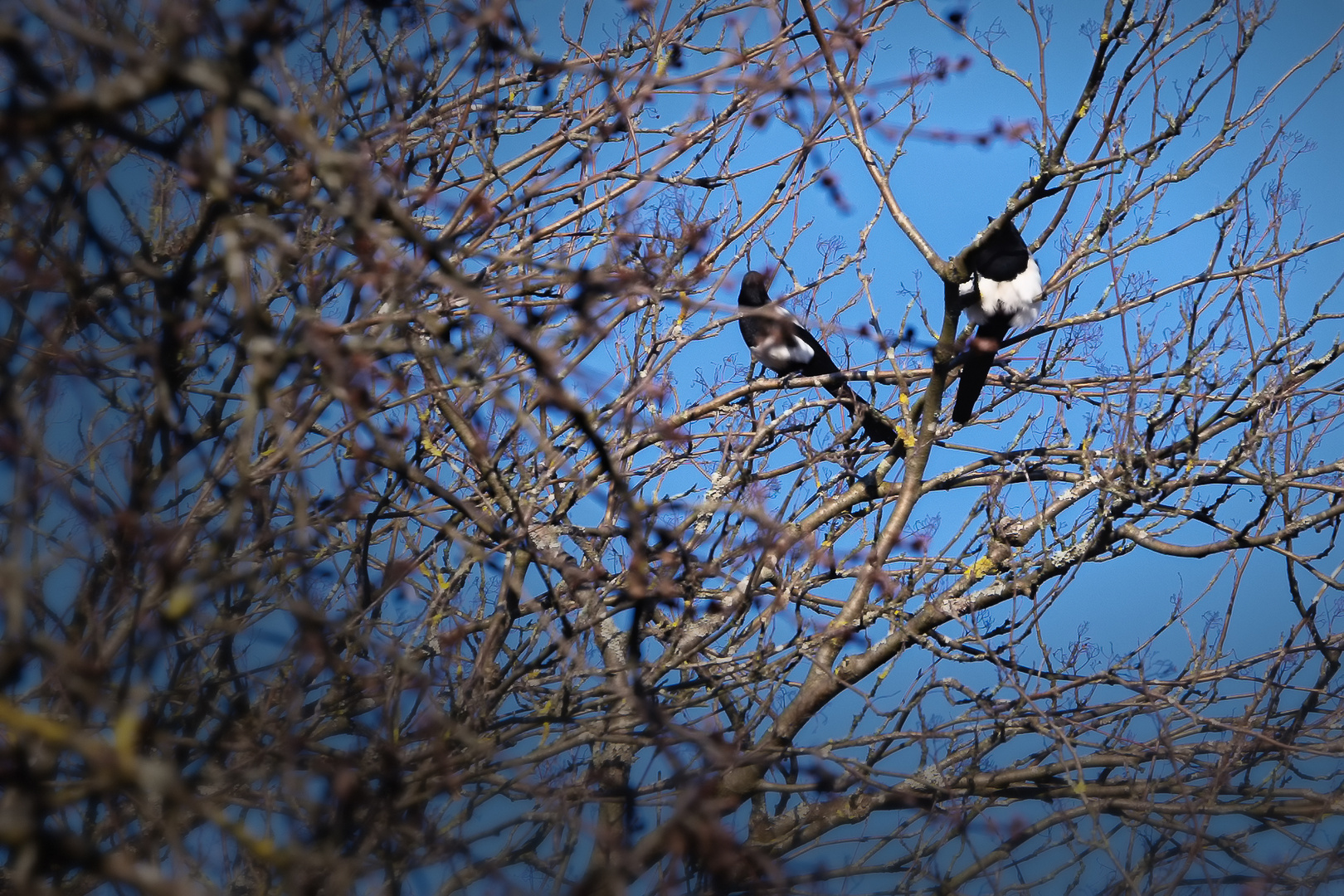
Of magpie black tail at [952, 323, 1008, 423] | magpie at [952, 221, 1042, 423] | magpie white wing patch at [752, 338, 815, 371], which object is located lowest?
magpie black tail at [952, 323, 1008, 423]

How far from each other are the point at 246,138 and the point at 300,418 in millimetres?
1054

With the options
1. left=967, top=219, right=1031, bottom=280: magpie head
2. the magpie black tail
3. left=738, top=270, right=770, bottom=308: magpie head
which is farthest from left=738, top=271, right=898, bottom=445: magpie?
left=967, top=219, right=1031, bottom=280: magpie head

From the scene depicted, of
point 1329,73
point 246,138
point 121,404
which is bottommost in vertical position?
point 121,404

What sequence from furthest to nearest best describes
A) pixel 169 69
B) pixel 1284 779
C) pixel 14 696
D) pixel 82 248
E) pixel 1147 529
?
1. pixel 1284 779
2. pixel 1147 529
3. pixel 82 248
4. pixel 14 696
5. pixel 169 69

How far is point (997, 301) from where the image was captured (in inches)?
152

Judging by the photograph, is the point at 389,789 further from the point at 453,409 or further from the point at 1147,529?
the point at 1147,529

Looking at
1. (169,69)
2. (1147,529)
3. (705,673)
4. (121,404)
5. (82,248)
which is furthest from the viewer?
(1147,529)

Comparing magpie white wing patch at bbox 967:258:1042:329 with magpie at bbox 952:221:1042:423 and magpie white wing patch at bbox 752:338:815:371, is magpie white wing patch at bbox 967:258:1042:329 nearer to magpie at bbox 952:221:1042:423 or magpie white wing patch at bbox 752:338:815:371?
magpie at bbox 952:221:1042:423

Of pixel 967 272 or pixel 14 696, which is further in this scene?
pixel 967 272

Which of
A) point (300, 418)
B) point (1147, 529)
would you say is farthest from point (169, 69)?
point (1147, 529)

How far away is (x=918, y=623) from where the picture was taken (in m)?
2.80

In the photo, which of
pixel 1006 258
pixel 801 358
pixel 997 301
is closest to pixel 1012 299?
pixel 997 301

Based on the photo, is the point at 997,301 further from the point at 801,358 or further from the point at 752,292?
the point at 752,292

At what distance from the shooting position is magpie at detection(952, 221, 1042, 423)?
3.46 meters
